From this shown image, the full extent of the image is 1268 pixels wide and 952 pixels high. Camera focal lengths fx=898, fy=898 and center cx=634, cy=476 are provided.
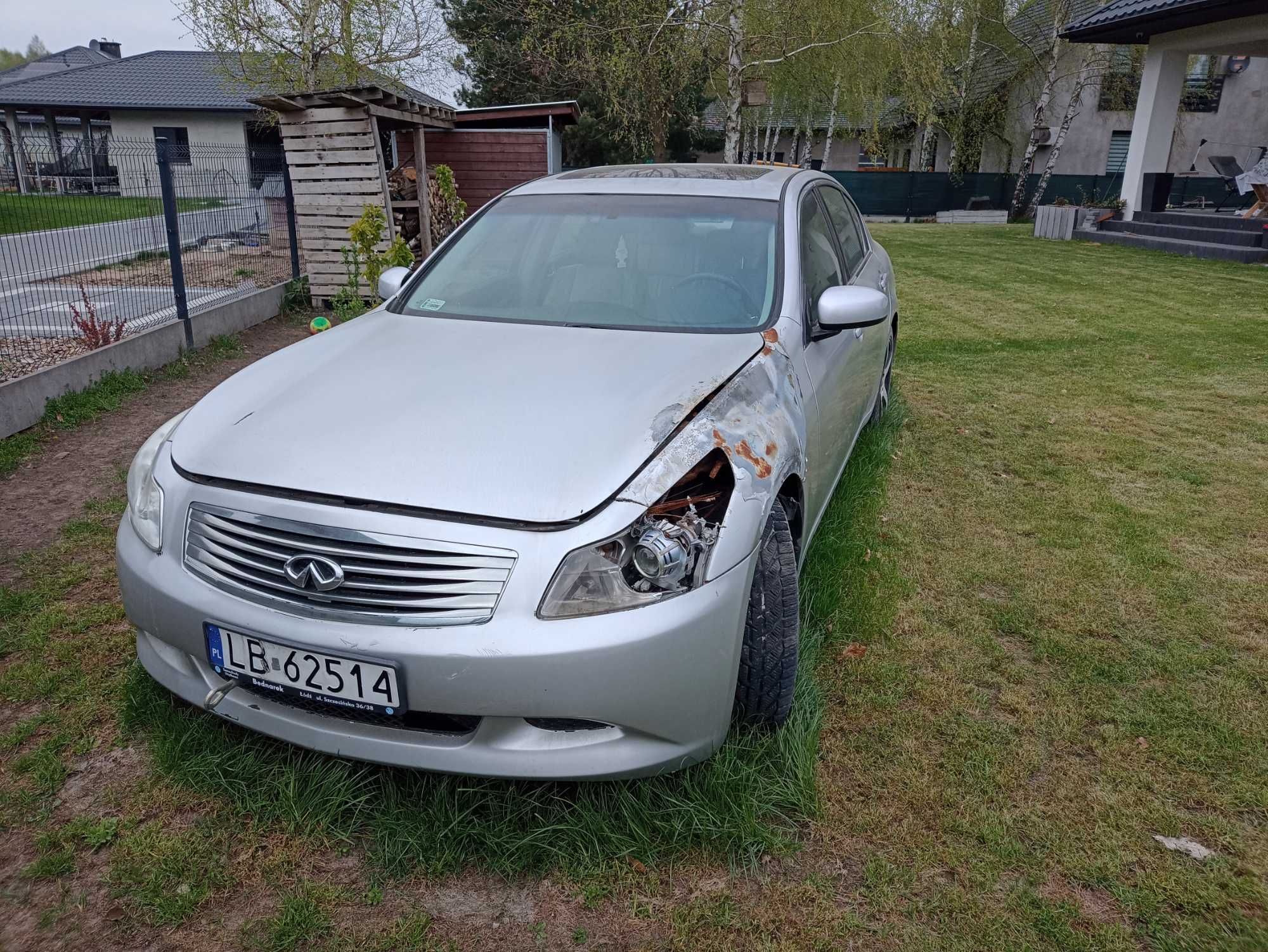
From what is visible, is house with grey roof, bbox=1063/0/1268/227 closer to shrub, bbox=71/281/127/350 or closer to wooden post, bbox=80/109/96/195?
wooden post, bbox=80/109/96/195

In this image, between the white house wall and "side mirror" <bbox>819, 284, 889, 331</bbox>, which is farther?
the white house wall

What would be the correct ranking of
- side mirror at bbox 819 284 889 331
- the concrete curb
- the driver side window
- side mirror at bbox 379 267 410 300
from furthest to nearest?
the concrete curb < side mirror at bbox 379 267 410 300 < the driver side window < side mirror at bbox 819 284 889 331

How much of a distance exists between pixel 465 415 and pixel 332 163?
759 cm

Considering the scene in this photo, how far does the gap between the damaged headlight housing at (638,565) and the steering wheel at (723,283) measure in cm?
109

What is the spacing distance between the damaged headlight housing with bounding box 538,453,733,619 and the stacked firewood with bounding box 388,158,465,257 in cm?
866

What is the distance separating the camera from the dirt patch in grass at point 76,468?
12.8 ft

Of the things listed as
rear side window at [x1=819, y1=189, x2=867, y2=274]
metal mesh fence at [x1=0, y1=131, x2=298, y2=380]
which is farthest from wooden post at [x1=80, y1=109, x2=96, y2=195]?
rear side window at [x1=819, y1=189, x2=867, y2=274]

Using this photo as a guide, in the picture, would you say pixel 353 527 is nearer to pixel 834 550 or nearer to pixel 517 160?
pixel 834 550

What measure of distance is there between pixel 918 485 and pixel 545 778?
314 centimetres

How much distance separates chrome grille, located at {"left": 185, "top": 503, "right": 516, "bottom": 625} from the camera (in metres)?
1.91

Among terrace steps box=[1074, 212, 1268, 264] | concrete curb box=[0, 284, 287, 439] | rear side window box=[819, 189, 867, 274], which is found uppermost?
rear side window box=[819, 189, 867, 274]

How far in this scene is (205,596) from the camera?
6.85 ft

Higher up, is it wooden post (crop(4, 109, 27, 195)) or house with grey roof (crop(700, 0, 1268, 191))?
house with grey roof (crop(700, 0, 1268, 191))

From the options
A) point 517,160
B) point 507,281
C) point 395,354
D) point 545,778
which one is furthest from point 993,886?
point 517,160
